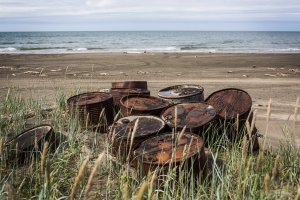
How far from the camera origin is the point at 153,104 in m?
5.13

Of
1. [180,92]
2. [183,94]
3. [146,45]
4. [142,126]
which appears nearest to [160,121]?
[142,126]

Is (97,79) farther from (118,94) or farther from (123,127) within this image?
(123,127)

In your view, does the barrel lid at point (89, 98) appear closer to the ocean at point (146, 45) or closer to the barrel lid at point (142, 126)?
the barrel lid at point (142, 126)

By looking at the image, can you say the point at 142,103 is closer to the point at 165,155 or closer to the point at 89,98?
the point at 89,98

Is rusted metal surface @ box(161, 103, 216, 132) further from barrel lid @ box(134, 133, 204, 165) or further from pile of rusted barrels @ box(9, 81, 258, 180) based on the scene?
barrel lid @ box(134, 133, 204, 165)

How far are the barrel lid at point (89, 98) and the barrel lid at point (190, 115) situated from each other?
51.9 inches

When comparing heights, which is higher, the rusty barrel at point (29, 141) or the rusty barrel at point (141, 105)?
the rusty barrel at point (141, 105)

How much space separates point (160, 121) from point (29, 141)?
6.03 feet

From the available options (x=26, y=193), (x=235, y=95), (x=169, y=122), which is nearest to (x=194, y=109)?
(x=169, y=122)

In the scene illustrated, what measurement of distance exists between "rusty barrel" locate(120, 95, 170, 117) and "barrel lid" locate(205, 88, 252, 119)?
32.5 inches

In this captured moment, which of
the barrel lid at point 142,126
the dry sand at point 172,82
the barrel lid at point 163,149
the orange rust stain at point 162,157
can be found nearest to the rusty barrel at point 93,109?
the barrel lid at point 142,126

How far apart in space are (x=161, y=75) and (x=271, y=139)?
27.7 ft

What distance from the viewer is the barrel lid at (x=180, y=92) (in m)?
5.51

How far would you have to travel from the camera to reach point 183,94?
5652 mm
